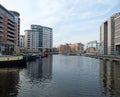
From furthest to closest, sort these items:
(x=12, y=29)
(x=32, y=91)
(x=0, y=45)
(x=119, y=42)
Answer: (x=119, y=42)
(x=12, y=29)
(x=0, y=45)
(x=32, y=91)

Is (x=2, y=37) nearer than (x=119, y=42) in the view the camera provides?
Yes

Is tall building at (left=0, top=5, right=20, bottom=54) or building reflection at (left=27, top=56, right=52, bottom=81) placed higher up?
Answer: tall building at (left=0, top=5, right=20, bottom=54)

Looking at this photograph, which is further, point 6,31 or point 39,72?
point 6,31

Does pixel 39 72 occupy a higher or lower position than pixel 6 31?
lower

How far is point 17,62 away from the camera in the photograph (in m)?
79.7

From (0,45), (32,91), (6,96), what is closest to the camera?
(6,96)

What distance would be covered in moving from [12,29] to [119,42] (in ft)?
315

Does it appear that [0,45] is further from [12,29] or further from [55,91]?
[55,91]

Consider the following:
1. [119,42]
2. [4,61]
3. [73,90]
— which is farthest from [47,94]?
[119,42]

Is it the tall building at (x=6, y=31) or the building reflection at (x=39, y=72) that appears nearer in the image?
the building reflection at (x=39, y=72)

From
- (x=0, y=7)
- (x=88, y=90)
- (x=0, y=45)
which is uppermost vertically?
(x=0, y=7)

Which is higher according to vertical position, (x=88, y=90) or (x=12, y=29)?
(x=12, y=29)

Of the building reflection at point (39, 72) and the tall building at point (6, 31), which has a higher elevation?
the tall building at point (6, 31)

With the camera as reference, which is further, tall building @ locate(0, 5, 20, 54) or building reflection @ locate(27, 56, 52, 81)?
tall building @ locate(0, 5, 20, 54)
